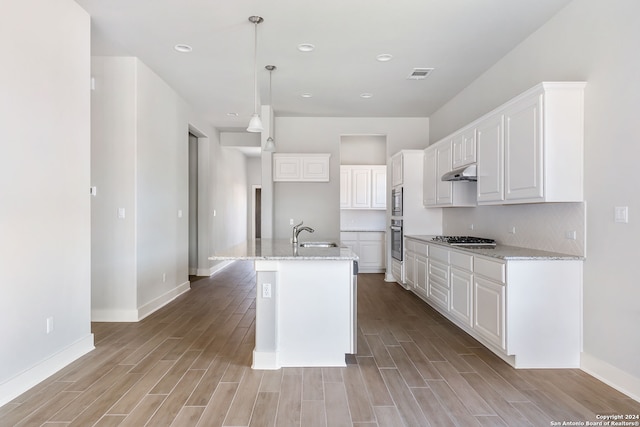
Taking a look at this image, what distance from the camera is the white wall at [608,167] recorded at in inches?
96.0

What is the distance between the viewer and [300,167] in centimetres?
600

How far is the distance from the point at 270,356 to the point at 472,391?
1.52 m

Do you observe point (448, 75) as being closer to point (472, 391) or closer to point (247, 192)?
point (472, 391)

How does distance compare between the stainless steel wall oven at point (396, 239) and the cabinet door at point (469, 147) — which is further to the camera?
the stainless steel wall oven at point (396, 239)

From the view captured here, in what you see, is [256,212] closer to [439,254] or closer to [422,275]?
[422,275]

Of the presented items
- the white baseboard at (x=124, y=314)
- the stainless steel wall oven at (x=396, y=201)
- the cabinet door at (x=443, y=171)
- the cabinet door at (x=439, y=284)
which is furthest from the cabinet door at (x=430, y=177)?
the white baseboard at (x=124, y=314)

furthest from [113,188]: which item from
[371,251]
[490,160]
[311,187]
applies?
[371,251]

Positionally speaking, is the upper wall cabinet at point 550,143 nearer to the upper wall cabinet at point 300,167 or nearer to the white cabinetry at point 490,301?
the white cabinetry at point 490,301

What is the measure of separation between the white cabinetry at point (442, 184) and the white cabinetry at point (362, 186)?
183cm

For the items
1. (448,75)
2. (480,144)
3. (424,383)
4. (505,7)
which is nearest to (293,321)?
(424,383)

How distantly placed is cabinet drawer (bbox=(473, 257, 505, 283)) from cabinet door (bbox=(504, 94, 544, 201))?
618 mm

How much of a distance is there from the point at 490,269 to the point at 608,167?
1147mm

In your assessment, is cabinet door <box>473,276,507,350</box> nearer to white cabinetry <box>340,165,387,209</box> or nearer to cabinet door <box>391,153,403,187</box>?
cabinet door <box>391,153,403,187</box>

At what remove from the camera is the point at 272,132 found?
20.2ft
